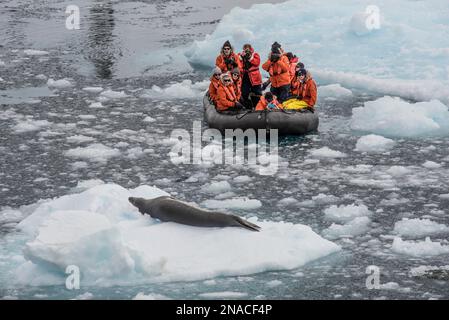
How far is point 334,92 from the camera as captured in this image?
17047mm

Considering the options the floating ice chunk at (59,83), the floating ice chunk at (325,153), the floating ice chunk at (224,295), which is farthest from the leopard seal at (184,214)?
the floating ice chunk at (59,83)

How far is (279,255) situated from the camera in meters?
8.92

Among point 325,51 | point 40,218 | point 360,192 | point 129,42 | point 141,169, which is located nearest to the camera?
point 40,218

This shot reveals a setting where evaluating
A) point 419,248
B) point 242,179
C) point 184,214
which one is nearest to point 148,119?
point 242,179

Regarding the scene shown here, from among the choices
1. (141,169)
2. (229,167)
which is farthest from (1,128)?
(229,167)

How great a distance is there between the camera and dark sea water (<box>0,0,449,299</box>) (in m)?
8.55

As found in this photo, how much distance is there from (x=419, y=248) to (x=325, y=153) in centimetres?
414

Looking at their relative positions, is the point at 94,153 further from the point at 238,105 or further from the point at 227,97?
the point at 238,105

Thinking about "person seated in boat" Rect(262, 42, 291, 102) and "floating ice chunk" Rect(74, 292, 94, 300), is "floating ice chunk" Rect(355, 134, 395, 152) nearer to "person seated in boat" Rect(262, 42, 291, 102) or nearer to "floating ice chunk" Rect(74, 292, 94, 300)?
"person seated in boat" Rect(262, 42, 291, 102)

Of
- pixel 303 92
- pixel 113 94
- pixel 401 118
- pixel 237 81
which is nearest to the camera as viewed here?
pixel 401 118

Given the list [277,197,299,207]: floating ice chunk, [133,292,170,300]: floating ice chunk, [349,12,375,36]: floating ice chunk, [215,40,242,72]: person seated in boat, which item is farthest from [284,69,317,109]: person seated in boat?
[133,292,170,300]: floating ice chunk

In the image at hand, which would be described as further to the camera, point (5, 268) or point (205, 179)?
point (205, 179)
